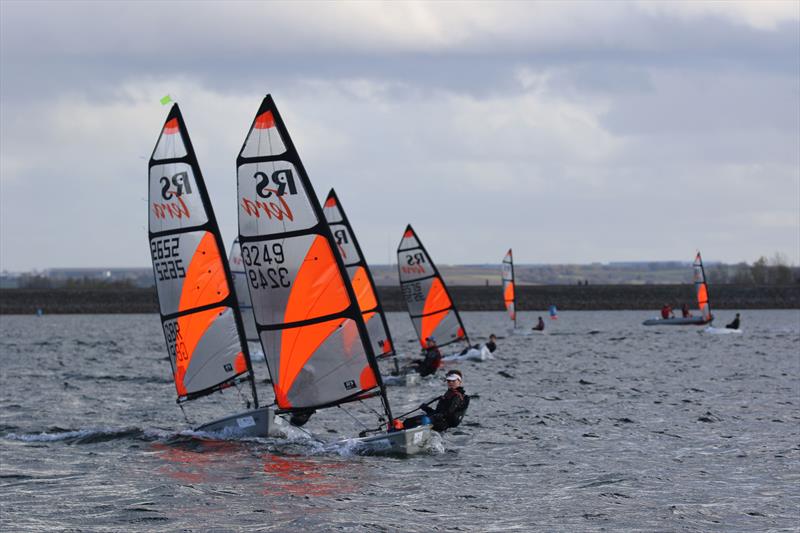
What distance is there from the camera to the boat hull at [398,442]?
732 inches

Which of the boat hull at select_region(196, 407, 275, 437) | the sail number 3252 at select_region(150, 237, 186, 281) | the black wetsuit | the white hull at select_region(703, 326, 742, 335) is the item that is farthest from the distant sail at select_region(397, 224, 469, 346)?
the white hull at select_region(703, 326, 742, 335)

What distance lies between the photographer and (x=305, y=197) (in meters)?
19.4

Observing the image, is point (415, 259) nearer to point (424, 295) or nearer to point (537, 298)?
point (424, 295)

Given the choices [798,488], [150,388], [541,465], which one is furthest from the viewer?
[150,388]

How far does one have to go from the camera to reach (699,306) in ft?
228

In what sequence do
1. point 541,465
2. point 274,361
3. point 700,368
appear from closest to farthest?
point 541,465 → point 274,361 → point 700,368

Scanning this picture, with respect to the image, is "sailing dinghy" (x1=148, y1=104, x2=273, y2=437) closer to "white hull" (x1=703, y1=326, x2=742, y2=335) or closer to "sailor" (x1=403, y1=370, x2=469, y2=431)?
"sailor" (x1=403, y1=370, x2=469, y2=431)

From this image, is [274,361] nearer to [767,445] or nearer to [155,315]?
[767,445]

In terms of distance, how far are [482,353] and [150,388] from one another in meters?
12.9

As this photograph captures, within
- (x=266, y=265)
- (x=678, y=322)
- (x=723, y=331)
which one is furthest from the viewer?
(x=678, y=322)

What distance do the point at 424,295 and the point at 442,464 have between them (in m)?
21.8

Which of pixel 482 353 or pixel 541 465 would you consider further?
pixel 482 353

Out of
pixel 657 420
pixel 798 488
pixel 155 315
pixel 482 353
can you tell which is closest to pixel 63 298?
pixel 155 315

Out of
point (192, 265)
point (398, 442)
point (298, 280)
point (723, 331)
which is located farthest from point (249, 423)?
point (723, 331)
